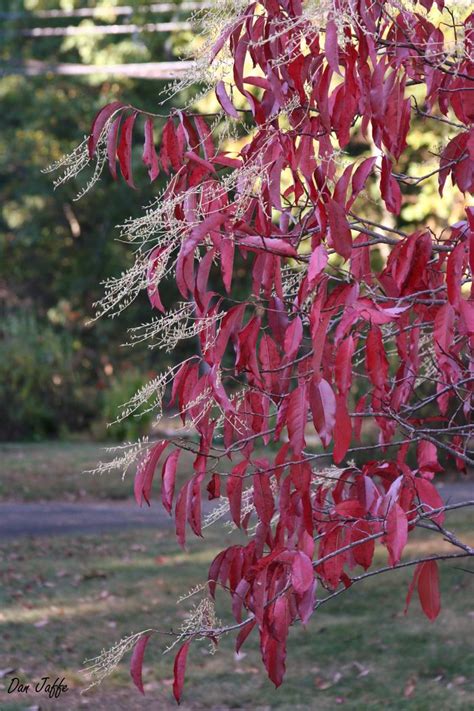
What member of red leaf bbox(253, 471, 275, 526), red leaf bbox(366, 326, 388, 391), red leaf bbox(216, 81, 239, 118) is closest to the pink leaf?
red leaf bbox(216, 81, 239, 118)

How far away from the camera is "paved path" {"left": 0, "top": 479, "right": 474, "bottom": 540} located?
8438mm

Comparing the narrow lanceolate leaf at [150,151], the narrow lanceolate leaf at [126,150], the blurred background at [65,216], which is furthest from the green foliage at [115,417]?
the narrow lanceolate leaf at [126,150]

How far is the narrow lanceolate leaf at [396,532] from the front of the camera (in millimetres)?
2117

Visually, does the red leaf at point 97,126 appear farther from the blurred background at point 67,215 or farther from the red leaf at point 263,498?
the blurred background at point 67,215

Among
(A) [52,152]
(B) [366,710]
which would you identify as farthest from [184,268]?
(A) [52,152]

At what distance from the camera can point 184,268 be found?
6.92ft

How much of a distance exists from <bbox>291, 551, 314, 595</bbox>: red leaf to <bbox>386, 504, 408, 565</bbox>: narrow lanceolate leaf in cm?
17

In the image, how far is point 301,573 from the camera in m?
2.16

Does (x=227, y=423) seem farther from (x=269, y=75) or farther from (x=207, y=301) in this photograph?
(x=269, y=75)

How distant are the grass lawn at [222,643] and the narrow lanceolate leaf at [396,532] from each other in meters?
2.36

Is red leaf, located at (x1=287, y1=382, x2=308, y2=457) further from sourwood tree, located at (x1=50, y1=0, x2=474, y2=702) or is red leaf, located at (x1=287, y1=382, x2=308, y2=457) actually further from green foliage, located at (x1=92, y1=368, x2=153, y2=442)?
green foliage, located at (x1=92, y1=368, x2=153, y2=442)

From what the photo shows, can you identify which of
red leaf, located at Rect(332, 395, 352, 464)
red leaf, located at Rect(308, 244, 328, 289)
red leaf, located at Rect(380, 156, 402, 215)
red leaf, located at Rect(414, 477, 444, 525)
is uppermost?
red leaf, located at Rect(380, 156, 402, 215)

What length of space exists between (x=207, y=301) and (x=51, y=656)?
3.22 m

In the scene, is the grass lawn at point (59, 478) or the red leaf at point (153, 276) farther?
the grass lawn at point (59, 478)
